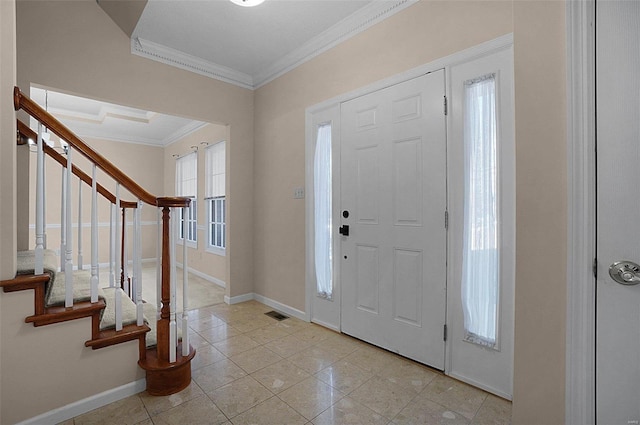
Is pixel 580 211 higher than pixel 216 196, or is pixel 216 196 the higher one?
pixel 216 196

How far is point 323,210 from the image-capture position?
3.00 m

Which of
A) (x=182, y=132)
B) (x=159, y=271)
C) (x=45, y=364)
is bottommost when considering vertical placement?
(x=45, y=364)

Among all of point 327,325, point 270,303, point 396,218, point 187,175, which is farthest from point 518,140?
point 187,175

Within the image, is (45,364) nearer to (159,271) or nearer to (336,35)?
(159,271)

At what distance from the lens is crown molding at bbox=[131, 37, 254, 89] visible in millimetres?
2990

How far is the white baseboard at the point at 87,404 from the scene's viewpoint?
1586 mm

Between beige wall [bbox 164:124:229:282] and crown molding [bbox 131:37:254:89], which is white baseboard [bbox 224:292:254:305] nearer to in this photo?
beige wall [bbox 164:124:229:282]

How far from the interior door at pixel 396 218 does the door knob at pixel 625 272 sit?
3.38ft

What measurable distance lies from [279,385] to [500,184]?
1984 mm

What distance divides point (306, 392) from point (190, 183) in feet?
16.3

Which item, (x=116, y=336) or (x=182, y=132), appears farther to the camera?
(x=182, y=132)

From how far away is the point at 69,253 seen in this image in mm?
1800

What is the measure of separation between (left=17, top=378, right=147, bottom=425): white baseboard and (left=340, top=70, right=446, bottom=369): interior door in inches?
67.2

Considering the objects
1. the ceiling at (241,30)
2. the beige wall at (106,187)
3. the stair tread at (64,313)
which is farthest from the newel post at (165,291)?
the beige wall at (106,187)
